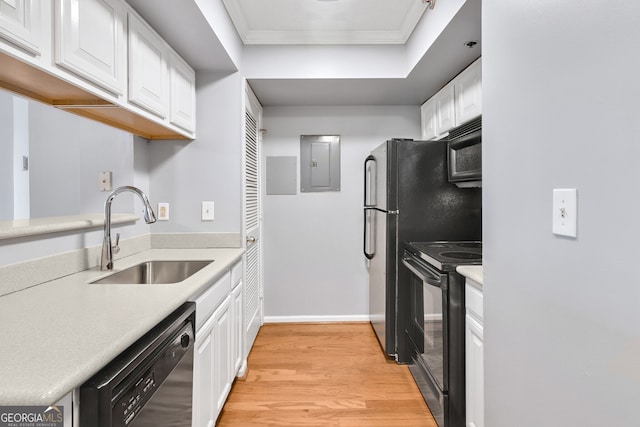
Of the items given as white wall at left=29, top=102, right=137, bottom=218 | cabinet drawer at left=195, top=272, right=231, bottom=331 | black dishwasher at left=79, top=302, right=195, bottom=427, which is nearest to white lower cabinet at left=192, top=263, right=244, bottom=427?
cabinet drawer at left=195, top=272, right=231, bottom=331

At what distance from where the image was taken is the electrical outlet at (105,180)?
1891mm

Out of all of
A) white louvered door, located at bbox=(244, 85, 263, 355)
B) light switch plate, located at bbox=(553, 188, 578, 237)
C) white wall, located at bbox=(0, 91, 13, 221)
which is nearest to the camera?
light switch plate, located at bbox=(553, 188, 578, 237)

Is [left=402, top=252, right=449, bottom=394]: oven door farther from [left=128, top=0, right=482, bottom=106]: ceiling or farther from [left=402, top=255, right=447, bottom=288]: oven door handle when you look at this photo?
[left=128, top=0, right=482, bottom=106]: ceiling

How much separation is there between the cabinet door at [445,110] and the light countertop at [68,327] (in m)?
2.01

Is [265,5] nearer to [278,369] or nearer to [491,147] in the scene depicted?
[491,147]

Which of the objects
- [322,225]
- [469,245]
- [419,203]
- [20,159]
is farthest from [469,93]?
[20,159]

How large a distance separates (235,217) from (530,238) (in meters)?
1.78

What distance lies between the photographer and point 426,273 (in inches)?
74.1

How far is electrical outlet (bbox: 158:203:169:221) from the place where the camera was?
7.30 ft

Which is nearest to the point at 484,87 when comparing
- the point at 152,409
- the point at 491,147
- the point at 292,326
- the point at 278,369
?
the point at 491,147

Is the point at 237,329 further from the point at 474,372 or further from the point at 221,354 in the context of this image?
the point at 474,372

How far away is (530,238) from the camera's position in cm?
90

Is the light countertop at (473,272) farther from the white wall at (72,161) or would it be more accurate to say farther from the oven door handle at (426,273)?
the white wall at (72,161)

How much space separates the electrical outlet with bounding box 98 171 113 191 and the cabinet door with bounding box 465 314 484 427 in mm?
2012
